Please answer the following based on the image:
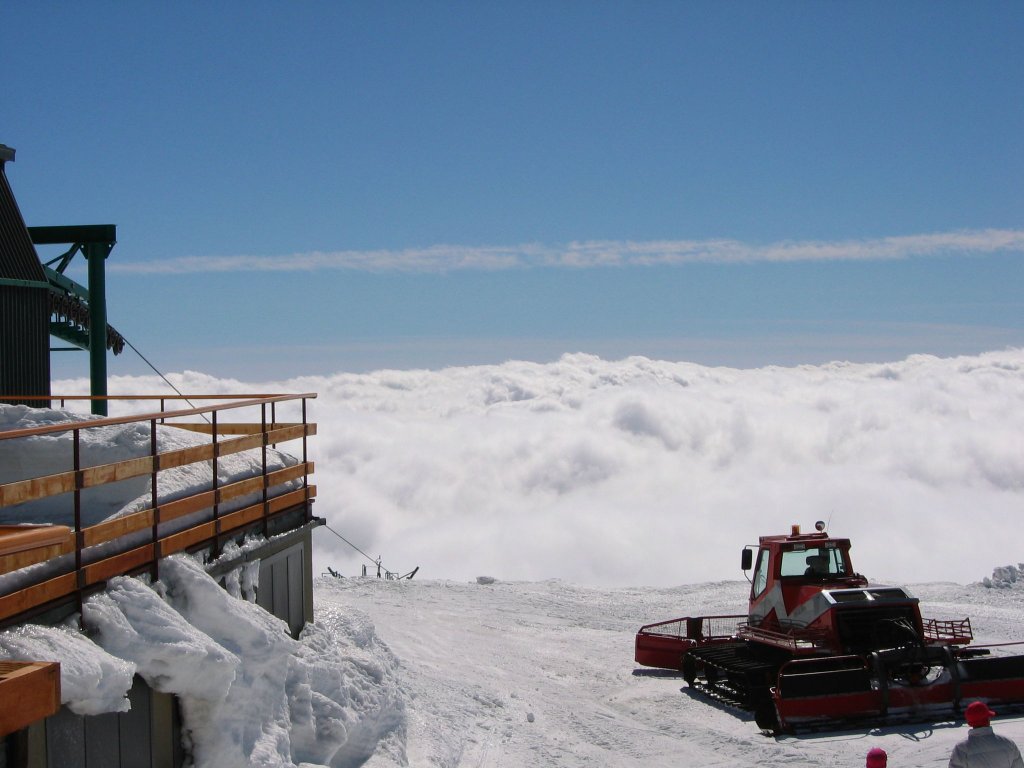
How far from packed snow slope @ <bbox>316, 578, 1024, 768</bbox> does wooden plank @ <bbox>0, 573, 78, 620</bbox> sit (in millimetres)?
3931

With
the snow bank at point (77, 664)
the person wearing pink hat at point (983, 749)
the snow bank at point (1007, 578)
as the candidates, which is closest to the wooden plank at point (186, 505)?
the snow bank at point (77, 664)

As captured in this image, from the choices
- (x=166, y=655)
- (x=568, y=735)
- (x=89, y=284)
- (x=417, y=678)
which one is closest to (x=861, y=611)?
(x=568, y=735)

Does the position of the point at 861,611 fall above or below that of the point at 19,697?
below

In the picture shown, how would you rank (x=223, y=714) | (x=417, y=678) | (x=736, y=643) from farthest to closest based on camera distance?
(x=736, y=643)
(x=417, y=678)
(x=223, y=714)

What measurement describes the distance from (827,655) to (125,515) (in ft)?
33.6

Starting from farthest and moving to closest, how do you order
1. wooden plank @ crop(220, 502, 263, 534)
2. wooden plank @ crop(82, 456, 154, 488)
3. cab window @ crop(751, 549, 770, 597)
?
cab window @ crop(751, 549, 770, 597) < wooden plank @ crop(220, 502, 263, 534) < wooden plank @ crop(82, 456, 154, 488)

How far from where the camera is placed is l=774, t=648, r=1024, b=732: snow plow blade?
12078 mm

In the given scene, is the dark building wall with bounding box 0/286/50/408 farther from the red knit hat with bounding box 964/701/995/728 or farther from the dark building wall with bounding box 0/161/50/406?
the red knit hat with bounding box 964/701/995/728

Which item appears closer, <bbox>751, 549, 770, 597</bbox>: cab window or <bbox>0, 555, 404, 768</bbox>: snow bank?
<bbox>0, 555, 404, 768</bbox>: snow bank

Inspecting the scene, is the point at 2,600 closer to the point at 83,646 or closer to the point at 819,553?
the point at 83,646

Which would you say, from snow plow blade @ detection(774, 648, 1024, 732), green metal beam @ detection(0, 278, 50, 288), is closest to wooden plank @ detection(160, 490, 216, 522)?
snow plow blade @ detection(774, 648, 1024, 732)

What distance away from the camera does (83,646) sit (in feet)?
17.8

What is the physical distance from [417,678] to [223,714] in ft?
21.8

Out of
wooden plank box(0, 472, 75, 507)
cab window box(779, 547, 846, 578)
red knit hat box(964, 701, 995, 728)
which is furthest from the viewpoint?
cab window box(779, 547, 846, 578)
